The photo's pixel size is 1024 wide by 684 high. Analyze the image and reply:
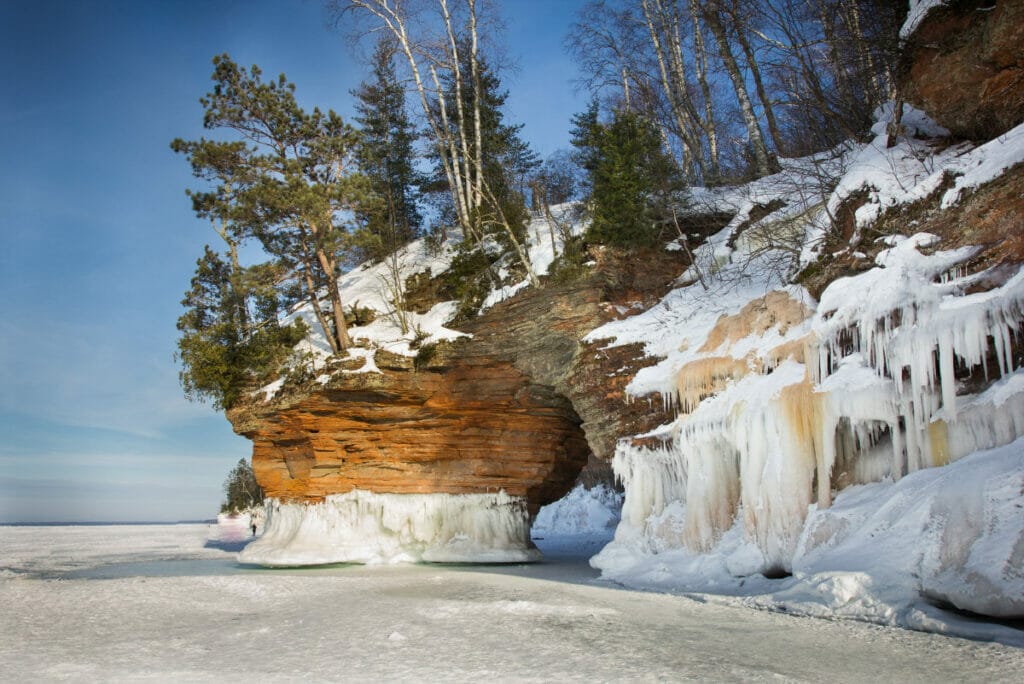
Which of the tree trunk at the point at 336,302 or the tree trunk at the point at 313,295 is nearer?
the tree trunk at the point at 336,302

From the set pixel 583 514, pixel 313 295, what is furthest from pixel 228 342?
pixel 583 514

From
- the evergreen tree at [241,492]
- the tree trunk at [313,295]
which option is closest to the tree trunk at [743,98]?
the tree trunk at [313,295]

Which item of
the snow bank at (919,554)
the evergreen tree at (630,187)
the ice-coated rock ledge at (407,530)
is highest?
the evergreen tree at (630,187)

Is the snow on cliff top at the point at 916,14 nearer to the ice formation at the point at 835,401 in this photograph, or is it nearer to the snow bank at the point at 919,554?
the ice formation at the point at 835,401

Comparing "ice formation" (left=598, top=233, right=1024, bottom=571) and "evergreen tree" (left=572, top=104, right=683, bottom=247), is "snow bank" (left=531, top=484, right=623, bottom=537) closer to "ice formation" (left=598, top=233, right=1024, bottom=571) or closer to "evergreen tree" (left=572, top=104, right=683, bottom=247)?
"evergreen tree" (left=572, top=104, right=683, bottom=247)

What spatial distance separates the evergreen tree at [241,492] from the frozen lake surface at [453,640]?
51909 mm

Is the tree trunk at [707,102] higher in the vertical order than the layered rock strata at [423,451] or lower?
higher

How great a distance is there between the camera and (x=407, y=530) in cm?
Result: 1883

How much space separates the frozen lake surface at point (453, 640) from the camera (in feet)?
15.9

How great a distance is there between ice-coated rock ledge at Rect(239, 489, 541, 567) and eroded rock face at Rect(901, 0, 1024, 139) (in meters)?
14.3

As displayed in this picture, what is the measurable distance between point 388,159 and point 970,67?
63.4 ft

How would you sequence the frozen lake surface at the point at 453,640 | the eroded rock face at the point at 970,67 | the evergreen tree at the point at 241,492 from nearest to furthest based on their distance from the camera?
the frozen lake surface at the point at 453,640 < the eroded rock face at the point at 970,67 < the evergreen tree at the point at 241,492

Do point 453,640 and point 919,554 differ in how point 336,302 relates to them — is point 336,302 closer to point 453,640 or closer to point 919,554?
point 453,640

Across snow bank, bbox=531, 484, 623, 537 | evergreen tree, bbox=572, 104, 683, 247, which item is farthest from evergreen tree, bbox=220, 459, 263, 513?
evergreen tree, bbox=572, 104, 683, 247
